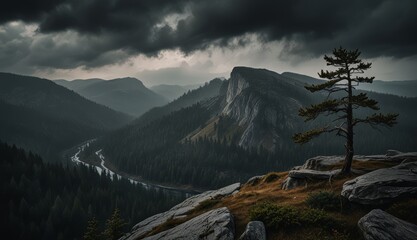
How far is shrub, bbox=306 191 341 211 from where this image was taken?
2719cm

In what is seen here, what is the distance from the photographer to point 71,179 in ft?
579

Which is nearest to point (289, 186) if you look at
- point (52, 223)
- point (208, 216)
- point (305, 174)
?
point (305, 174)

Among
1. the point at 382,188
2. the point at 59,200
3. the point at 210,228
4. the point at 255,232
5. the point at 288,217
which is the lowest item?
the point at 59,200

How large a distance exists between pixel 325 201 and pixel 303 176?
1152 centimetres

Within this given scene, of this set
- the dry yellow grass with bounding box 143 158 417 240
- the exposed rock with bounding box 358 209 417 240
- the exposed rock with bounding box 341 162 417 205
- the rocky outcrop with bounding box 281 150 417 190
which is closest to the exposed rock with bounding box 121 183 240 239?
the dry yellow grass with bounding box 143 158 417 240

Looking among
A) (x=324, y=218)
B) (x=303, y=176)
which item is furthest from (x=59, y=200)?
(x=324, y=218)

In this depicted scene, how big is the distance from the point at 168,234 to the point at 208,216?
557 centimetres

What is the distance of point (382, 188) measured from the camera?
25500mm

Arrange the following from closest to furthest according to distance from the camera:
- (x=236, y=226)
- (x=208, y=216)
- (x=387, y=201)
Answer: (x=387, y=201) < (x=236, y=226) < (x=208, y=216)

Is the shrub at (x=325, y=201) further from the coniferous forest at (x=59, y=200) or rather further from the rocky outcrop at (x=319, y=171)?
the coniferous forest at (x=59, y=200)

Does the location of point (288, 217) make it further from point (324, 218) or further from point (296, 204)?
point (296, 204)

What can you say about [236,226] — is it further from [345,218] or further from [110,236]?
[110,236]

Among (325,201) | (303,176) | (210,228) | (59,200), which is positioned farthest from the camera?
(59,200)

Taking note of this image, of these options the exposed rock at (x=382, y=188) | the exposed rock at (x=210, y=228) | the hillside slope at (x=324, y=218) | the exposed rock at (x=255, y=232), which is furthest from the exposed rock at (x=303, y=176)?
the exposed rock at (x=255, y=232)
